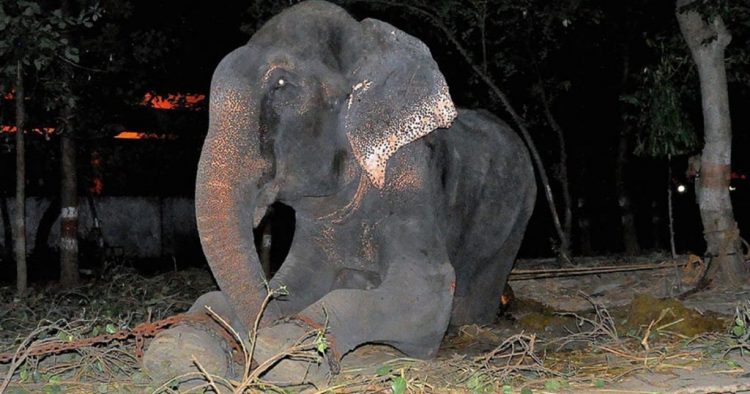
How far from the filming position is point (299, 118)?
217 inches

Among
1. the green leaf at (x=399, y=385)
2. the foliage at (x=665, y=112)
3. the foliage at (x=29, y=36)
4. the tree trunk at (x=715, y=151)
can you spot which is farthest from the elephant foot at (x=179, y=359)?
the foliage at (x=665, y=112)

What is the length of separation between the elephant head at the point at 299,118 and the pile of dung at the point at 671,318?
6.62 feet

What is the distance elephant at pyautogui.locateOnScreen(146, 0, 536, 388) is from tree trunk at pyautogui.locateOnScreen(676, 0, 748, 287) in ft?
12.2

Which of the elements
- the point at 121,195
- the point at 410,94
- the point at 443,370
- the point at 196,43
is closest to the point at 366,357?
the point at 443,370

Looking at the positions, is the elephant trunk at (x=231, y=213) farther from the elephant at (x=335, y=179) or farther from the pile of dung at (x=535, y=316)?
the pile of dung at (x=535, y=316)

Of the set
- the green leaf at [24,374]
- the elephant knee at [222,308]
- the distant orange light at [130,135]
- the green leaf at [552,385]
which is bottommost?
the green leaf at [24,374]

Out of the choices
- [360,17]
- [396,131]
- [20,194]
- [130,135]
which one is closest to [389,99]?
[396,131]

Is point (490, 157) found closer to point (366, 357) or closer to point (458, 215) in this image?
point (458, 215)

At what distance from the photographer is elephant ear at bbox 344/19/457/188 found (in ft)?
18.7

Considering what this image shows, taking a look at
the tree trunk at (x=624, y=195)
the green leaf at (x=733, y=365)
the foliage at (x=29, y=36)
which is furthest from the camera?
the tree trunk at (x=624, y=195)

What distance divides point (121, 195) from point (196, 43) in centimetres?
855

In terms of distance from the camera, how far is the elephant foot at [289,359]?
4.59 meters

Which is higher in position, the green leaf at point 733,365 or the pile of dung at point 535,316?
the green leaf at point 733,365

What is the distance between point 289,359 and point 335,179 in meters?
1.42
